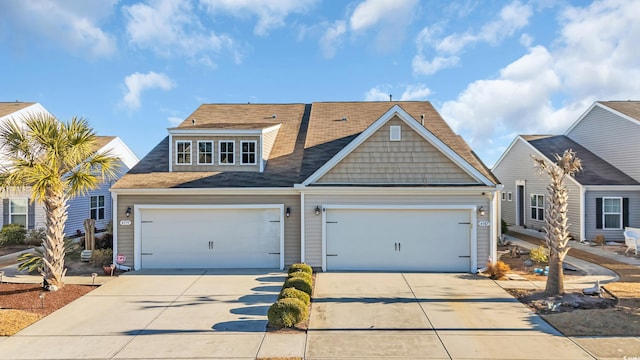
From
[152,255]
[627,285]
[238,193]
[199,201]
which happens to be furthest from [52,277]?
[627,285]

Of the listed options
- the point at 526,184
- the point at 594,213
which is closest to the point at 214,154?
the point at 594,213

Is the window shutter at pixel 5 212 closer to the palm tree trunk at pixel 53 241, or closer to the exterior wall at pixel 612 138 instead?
the palm tree trunk at pixel 53 241

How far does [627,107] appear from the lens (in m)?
19.9

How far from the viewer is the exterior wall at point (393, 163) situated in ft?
42.1

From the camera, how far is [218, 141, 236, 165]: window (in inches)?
581

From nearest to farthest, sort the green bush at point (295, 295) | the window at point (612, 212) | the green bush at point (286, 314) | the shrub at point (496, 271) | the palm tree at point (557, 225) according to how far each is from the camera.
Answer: the green bush at point (286, 314)
the green bush at point (295, 295)
the palm tree at point (557, 225)
the shrub at point (496, 271)
the window at point (612, 212)

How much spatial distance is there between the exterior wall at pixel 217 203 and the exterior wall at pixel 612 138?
1691 centimetres

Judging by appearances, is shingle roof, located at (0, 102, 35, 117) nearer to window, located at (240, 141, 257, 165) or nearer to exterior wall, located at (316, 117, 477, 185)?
window, located at (240, 141, 257, 165)

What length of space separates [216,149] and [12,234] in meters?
11.4

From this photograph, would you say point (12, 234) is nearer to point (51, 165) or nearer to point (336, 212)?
point (51, 165)

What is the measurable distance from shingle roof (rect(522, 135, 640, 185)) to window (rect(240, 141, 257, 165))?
1550 centimetres

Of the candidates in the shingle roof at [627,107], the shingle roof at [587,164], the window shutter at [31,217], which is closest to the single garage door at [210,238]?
the window shutter at [31,217]

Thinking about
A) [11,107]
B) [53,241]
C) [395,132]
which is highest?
[11,107]

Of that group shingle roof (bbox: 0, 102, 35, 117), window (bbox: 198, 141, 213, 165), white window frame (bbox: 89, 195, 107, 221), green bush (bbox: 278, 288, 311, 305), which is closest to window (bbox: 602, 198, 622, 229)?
green bush (bbox: 278, 288, 311, 305)
